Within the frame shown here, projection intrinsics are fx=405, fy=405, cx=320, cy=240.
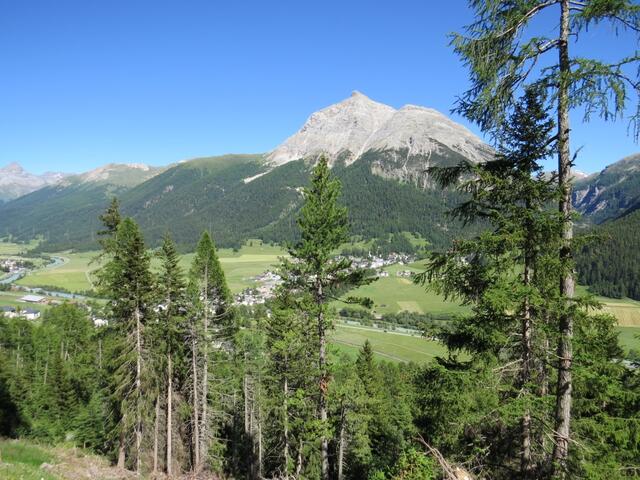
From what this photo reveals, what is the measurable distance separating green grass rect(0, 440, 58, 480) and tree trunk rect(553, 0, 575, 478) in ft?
37.7

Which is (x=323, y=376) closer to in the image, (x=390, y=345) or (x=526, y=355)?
(x=526, y=355)

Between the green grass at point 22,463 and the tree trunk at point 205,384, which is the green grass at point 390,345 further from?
the green grass at point 22,463

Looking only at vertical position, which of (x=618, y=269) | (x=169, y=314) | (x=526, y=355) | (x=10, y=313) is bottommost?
(x=10, y=313)

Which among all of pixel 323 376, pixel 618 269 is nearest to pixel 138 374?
pixel 323 376

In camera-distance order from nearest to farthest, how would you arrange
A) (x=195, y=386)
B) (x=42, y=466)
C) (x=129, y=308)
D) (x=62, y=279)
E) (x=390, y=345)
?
(x=42, y=466) → (x=129, y=308) → (x=195, y=386) → (x=390, y=345) → (x=62, y=279)

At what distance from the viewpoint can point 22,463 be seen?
12312mm

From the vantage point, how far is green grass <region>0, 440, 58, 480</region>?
374 inches

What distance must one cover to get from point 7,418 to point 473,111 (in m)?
44.8

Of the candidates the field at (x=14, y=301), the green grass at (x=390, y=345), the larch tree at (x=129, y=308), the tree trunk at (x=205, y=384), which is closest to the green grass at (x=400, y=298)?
the green grass at (x=390, y=345)

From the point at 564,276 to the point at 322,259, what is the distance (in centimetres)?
1051

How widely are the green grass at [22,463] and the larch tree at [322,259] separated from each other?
9.92 meters

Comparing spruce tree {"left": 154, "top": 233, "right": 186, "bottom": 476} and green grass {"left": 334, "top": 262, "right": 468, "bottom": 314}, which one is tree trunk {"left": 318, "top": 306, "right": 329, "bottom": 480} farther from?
green grass {"left": 334, "top": 262, "right": 468, "bottom": 314}

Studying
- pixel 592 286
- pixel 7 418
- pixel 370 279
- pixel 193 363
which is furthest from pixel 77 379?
pixel 592 286

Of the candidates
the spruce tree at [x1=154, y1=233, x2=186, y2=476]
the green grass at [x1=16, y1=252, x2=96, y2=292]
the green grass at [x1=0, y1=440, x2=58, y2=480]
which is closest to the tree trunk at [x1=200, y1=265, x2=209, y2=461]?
the spruce tree at [x1=154, y1=233, x2=186, y2=476]
